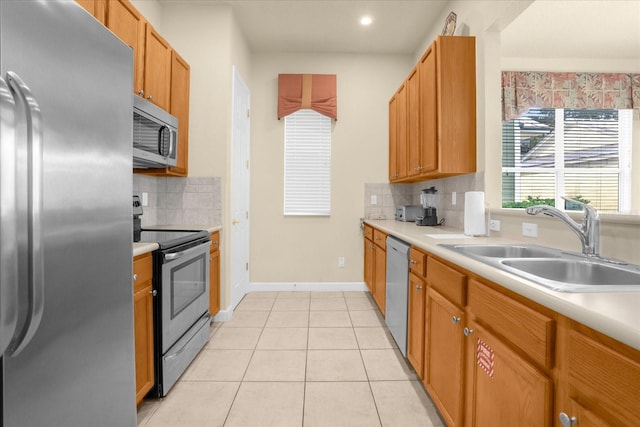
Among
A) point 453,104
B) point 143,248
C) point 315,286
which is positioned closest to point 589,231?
point 453,104

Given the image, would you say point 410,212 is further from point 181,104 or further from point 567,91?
point 567,91

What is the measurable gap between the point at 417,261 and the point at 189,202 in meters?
2.16

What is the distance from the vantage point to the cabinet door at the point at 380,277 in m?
2.94

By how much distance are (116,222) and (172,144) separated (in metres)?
1.60

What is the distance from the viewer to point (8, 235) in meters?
0.67

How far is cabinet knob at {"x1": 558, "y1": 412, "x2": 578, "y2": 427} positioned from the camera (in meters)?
0.77

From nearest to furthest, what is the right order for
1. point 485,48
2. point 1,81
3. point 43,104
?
point 1,81 < point 43,104 < point 485,48

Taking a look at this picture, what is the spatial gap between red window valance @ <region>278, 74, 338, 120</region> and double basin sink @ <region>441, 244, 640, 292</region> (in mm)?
2873

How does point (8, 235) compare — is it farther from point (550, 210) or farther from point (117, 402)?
point (550, 210)

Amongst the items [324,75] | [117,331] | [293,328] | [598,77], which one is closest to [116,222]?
[117,331]

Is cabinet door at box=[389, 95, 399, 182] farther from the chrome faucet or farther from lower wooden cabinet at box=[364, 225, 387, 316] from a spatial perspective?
the chrome faucet

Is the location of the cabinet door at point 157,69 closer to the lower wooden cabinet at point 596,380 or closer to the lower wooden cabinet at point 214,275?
the lower wooden cabinet at point 214,275

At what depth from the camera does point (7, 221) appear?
2.18ft

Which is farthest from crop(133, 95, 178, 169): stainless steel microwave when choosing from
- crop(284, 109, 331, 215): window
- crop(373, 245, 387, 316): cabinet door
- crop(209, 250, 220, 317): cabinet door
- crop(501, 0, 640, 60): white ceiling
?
crop(501, 0, 640, 60): white ceiling
